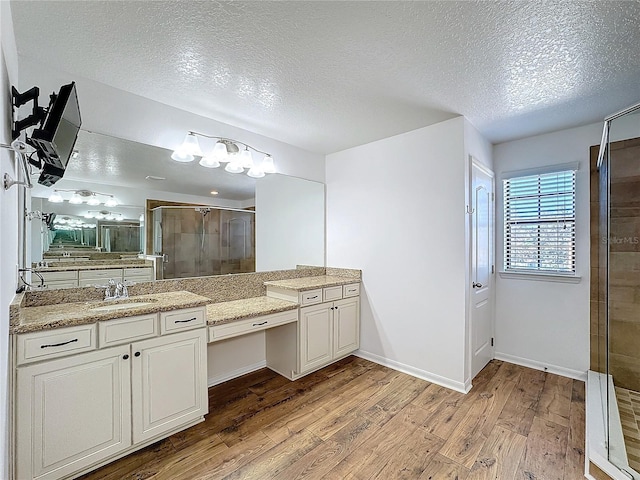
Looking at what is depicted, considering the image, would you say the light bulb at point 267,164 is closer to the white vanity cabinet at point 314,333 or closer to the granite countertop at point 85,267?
the white vanity cabinet at point 314,333

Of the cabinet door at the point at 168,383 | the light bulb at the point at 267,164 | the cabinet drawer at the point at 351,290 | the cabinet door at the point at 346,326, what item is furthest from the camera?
the cabinet drawer at the point at 351,290

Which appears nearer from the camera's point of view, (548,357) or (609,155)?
(609,155)

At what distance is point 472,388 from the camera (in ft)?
8.83

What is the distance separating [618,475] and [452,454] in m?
0.84

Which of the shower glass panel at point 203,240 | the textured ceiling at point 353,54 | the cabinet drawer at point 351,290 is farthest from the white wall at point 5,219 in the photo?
the cabinet drawer at point 351,290

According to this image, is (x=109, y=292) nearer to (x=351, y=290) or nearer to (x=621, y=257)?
(x=351, y=290)

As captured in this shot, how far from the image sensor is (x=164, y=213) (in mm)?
2535

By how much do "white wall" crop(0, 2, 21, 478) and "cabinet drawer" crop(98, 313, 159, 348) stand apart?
39 cm

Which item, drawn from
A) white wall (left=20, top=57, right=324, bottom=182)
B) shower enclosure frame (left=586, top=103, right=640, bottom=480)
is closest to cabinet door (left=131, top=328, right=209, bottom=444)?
white wall (left=20, top=57, right=324, bottom=182)

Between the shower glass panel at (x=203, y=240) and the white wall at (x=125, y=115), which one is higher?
the white wall at (x=125, y=115)

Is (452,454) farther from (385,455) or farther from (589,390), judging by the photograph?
(589,390)

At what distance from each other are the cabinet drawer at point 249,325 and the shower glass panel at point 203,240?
0.64 meters

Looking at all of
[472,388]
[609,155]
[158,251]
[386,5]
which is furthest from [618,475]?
[158,251]

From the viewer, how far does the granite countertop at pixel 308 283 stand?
2.87 metres
